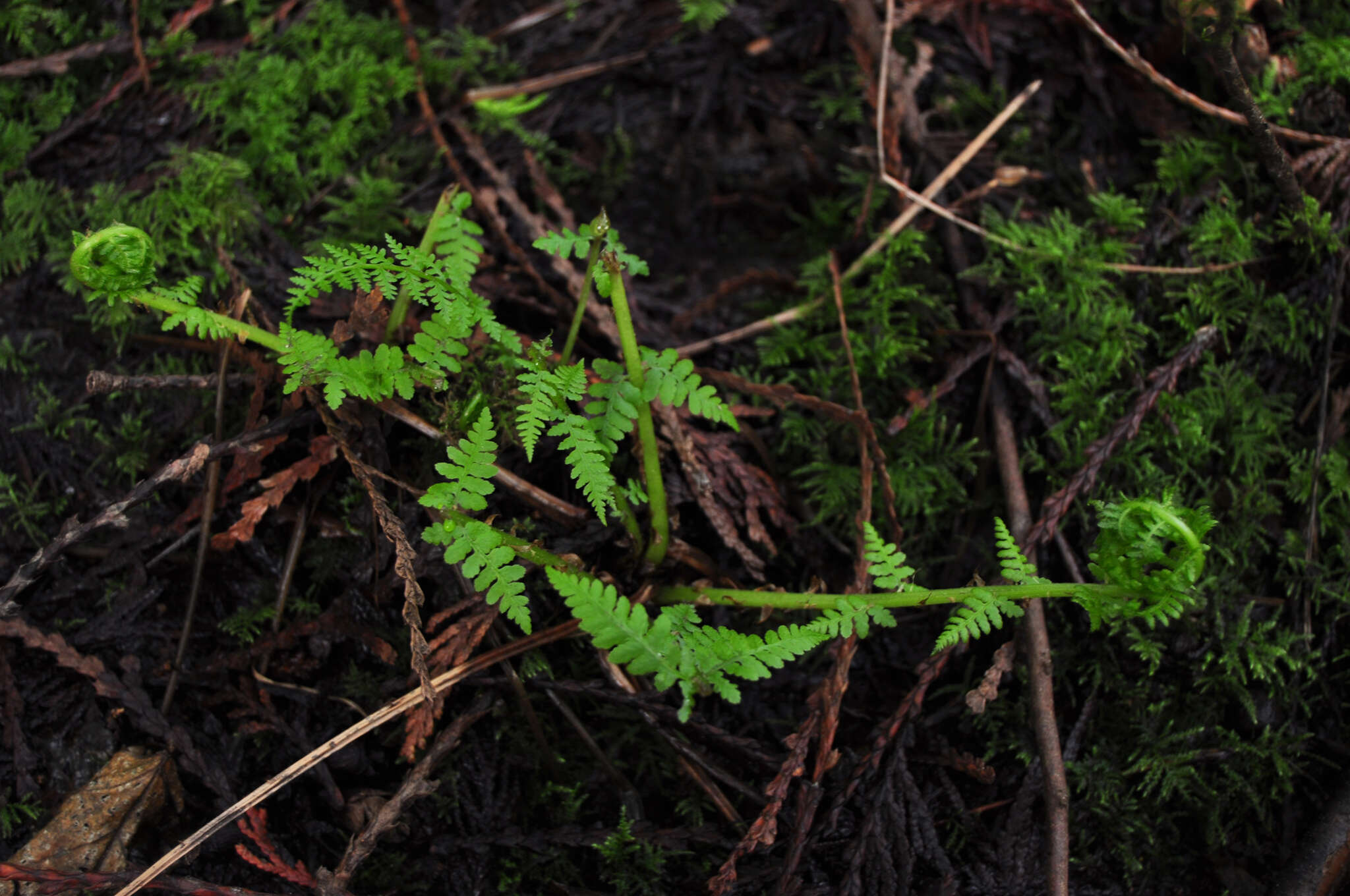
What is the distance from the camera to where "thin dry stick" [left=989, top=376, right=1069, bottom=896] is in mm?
2605

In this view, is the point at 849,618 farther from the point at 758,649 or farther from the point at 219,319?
the point at 219,319

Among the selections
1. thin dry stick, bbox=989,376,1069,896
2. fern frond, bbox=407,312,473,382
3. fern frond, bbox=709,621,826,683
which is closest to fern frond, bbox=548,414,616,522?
fern frond, bbox=407,312,473,382

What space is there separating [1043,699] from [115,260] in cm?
318

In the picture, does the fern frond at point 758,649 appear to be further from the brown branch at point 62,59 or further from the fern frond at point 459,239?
the brown branch at point 62,59

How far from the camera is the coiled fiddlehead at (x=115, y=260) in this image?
233cm

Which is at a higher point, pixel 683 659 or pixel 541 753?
pixel 683 659

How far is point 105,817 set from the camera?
2.58 m

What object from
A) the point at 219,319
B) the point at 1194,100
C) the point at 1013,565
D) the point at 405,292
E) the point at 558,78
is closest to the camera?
the point at 1013,565

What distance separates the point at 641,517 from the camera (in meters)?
2.91

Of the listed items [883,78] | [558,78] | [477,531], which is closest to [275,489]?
[477,531]

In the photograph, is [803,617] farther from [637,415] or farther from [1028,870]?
[1028,870]

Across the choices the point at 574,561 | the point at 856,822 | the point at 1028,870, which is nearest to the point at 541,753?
the point at 574,561

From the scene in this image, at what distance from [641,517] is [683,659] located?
79 centimetres

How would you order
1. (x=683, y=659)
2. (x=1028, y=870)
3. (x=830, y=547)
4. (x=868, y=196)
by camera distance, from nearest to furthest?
(x=683, y=659) → (x=1028, y=870) → (x=830, y=547) → (x=868, y=196)
